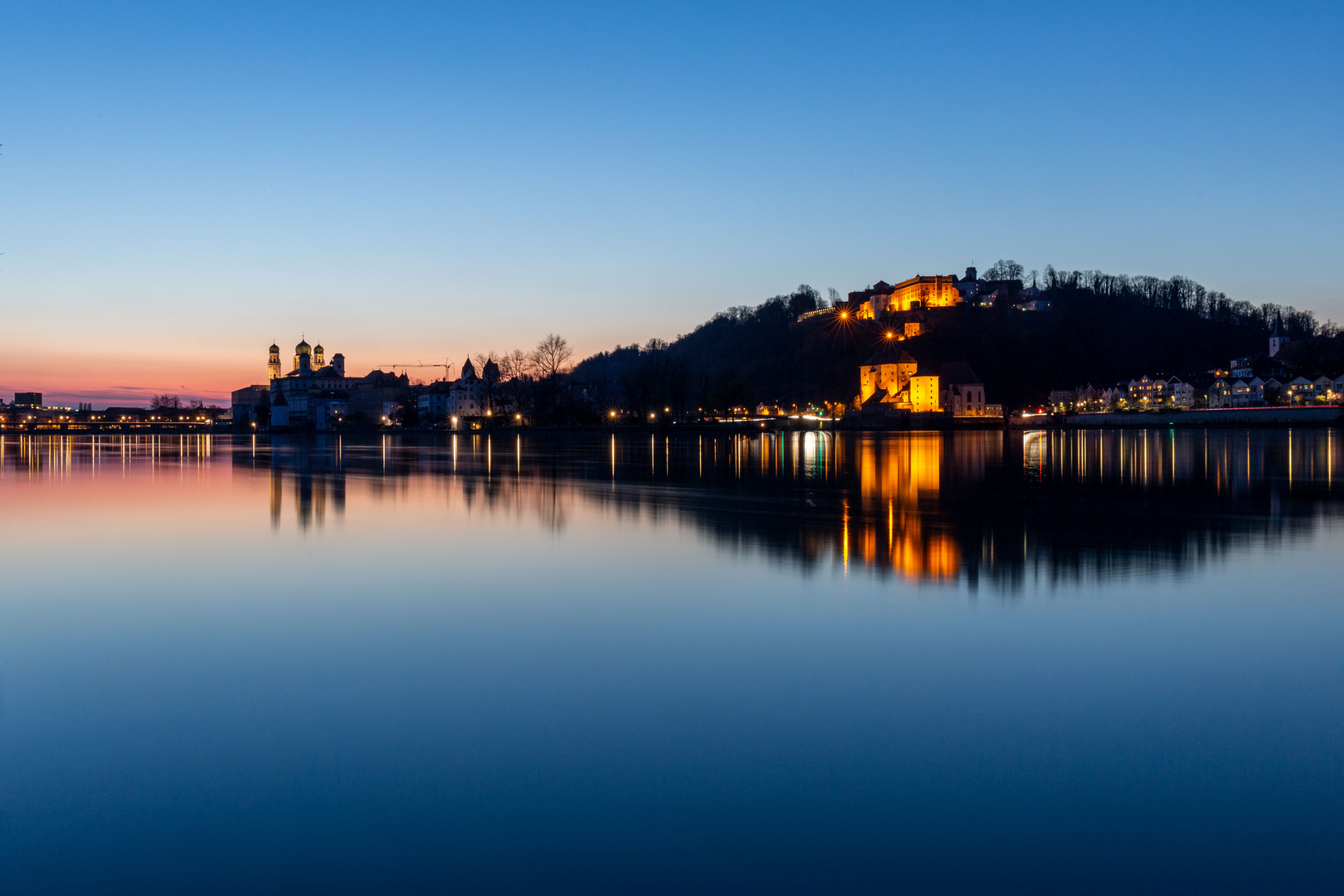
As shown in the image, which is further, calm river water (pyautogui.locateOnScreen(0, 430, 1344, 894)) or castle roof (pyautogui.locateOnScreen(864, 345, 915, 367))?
castle roof (pyautogui.locateOnScreen(864, 345, 915, 367))

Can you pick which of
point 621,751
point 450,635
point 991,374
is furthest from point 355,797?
point 991,374

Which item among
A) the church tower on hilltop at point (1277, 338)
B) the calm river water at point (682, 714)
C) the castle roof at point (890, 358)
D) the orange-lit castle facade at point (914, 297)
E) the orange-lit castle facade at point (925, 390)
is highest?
the orange-lit castle facade at point (914, 297)

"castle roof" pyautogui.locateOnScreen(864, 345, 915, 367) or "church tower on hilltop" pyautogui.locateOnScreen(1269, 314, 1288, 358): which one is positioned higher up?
"church tower on hilltop" pyautogui.locateOnScreen(1269, 314, 1288, 358)

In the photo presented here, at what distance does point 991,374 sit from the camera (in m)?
115

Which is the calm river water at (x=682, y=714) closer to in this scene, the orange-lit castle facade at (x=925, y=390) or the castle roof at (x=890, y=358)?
the orange-lit castle facade at (x=925, y=390)

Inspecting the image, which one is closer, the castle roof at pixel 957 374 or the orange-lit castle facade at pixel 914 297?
the castle roof at pixel 957 374

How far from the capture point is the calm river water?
3.61 metres

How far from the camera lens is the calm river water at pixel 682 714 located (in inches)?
142

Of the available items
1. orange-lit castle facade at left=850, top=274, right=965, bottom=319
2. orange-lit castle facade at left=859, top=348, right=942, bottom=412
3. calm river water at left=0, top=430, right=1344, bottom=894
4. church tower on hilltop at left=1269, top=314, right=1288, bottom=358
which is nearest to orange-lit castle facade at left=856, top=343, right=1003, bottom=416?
orange-lit castle facade at left=859, top=348, right=942, bottom=412

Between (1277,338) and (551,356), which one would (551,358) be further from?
(1277,338)

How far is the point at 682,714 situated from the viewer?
5.20 meters

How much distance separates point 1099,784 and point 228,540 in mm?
12121

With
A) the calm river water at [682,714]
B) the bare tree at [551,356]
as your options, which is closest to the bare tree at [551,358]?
the bare tree at [551,356]

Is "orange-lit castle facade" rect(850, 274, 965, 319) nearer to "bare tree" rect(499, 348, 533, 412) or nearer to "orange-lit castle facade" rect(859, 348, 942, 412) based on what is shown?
"orange-lit castle facade" rect(859, 348, 942, 412)
